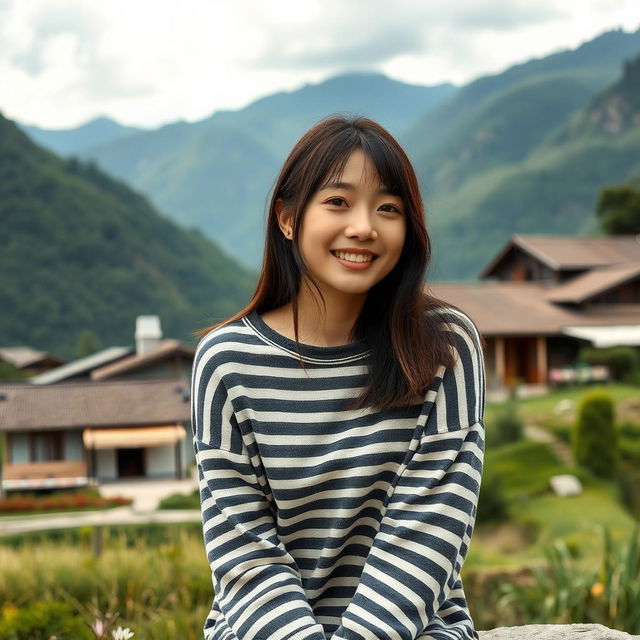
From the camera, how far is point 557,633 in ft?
8.02

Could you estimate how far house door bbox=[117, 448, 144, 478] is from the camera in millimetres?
26844

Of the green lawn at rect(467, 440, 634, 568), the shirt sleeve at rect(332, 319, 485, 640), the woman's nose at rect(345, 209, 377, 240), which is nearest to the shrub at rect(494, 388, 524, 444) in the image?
the green lawn at rect(467, 440, 634, 568)

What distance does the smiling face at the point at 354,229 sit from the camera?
A: 211 cm

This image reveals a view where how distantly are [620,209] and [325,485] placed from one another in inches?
1567

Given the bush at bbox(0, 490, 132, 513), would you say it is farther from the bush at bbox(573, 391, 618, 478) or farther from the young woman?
the young woman

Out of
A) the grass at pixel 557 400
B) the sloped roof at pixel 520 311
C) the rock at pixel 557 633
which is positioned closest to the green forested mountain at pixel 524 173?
the sloped roof at pixel 520 311

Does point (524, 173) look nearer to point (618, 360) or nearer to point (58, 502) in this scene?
point (618, 360)

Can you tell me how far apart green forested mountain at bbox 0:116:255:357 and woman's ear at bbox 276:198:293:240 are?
163 ft

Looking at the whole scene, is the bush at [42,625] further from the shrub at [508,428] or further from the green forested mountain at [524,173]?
the green forested mountain at [524,173]

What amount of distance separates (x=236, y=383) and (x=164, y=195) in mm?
156004

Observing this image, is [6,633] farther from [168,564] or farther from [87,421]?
[87,421]

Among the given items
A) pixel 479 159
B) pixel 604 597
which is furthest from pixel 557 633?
pixel 479 159

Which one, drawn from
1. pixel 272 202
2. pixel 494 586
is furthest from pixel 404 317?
pixel 494 586

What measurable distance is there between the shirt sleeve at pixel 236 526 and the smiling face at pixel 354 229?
12.9 inches
